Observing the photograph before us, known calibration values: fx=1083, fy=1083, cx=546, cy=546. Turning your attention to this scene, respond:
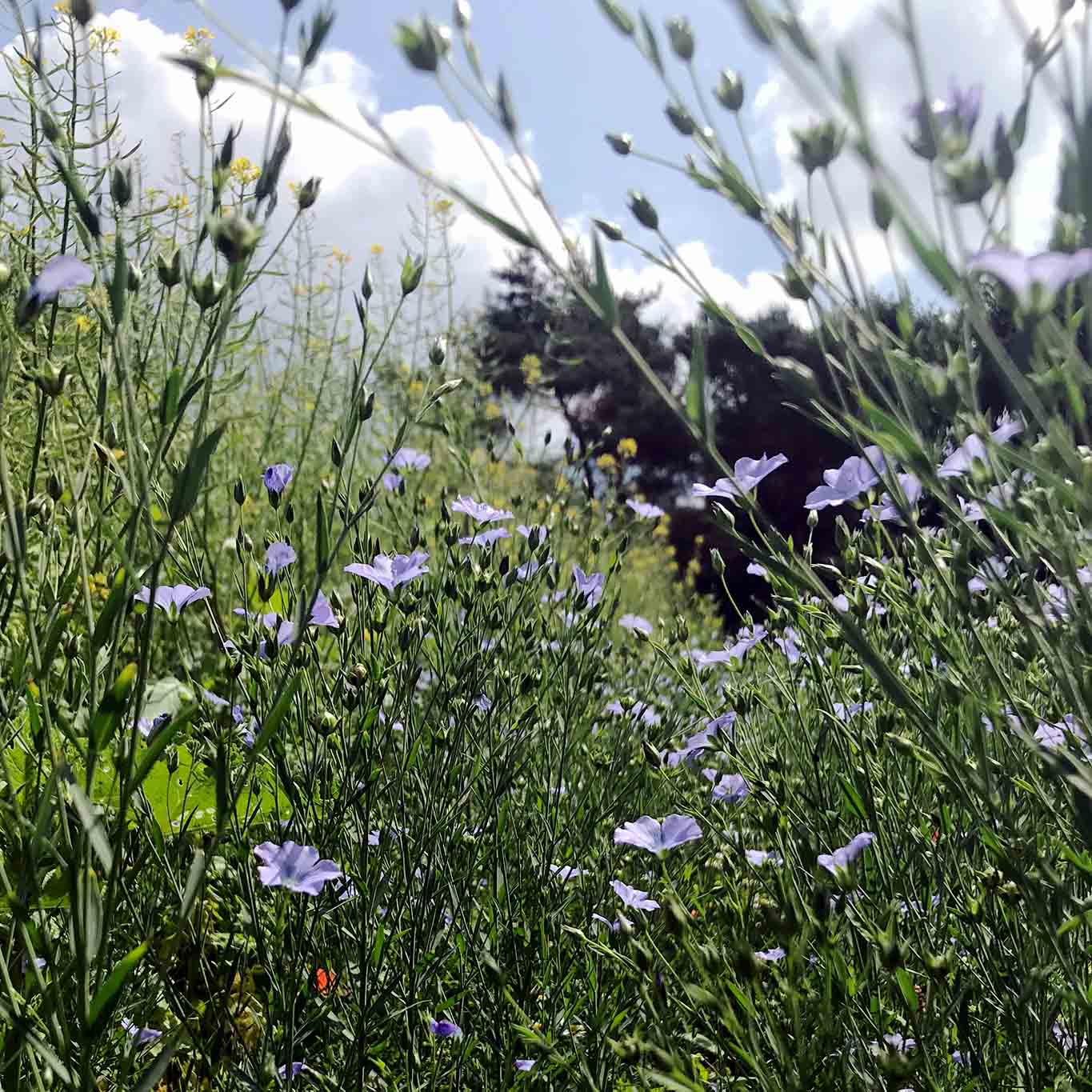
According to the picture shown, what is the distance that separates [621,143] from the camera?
1.11 metres

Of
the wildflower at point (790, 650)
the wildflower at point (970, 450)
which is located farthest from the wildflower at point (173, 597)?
the wildflower at point (790, 650)

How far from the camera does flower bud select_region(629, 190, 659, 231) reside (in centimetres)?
102

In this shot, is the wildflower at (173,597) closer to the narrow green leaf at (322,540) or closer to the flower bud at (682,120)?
the narrow green leaf at (322,540)

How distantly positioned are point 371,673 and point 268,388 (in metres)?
3.88

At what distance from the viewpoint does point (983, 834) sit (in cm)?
89

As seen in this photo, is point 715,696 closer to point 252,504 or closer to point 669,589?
point 252,504

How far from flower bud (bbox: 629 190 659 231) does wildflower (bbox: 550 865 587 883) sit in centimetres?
90

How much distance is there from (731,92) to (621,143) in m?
0.14

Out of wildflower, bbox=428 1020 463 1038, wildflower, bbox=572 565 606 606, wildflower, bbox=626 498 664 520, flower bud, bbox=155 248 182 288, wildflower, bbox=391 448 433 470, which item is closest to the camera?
flower bud, bbox=155 248 182 288

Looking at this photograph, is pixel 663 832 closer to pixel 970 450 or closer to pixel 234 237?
pixel 970 450

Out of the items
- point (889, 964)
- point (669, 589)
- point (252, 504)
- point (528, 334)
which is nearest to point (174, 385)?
point (889, 964)

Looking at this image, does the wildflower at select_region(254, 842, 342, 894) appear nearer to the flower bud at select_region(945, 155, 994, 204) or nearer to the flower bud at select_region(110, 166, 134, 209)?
the flower bud at select_region(110, 166, 134, 209)

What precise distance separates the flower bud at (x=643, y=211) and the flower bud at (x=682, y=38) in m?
0.13

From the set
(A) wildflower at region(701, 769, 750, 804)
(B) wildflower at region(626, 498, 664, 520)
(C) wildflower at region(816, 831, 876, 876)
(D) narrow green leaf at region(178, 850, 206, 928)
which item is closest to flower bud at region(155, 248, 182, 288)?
(D) narrow green leaf at region(178, 850, 206, 928)
